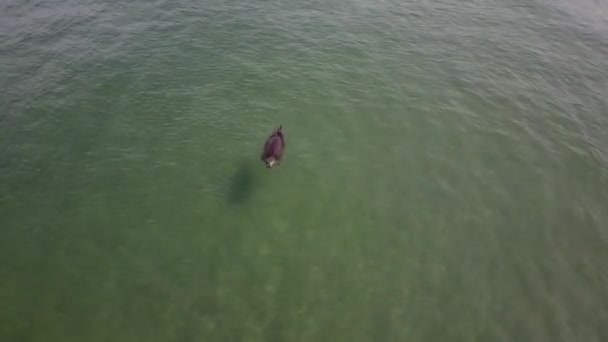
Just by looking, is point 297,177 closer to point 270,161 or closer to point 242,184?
point 270,161

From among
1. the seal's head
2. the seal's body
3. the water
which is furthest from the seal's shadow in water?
the seal's head

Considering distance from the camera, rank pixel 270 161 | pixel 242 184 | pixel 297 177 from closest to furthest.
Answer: pixel 270 161 < pixel 242 184 < pixel 297 177

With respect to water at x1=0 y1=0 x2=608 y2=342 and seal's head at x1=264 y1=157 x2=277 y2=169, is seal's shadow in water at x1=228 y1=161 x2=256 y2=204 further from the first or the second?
seal's head at x1=264 y1=157 x2=277 y2=169

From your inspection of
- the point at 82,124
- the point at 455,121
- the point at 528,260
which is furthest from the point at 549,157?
the point at 82,124

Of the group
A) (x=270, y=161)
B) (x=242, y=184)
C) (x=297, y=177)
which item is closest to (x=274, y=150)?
(x=270, y=161)

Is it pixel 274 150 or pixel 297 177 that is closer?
pixel 274 150

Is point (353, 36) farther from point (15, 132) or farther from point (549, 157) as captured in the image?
point (15, 132)
